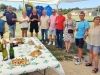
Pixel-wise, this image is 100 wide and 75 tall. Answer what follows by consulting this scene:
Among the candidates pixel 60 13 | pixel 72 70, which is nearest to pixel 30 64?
pixel 72 70

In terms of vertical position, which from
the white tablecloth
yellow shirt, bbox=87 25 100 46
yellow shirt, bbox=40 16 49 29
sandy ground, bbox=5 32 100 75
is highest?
yellow shirt, bbox=40 16 49 29

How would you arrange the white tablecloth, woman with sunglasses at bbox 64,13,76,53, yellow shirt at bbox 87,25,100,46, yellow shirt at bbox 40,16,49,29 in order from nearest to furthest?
the white tablecloth, yellow shirt at bbox 87,25,100,46, woman with sunglasses at bbox 64,13,76,53, yellow shirt at bbox 40,16,49,29

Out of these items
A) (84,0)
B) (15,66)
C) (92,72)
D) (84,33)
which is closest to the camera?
(15,66)

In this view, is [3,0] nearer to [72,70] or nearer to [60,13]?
[60,13]

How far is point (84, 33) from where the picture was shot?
120 inches

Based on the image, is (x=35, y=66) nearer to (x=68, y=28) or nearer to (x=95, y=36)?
(x=95, y=36)

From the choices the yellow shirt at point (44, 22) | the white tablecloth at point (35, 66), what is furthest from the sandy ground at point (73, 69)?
the yellow shirt at point (44, 22)

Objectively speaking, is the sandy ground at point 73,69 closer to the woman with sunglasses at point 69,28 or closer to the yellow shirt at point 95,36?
the yellow shirt at point 95,36

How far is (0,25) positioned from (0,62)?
2.53 metres

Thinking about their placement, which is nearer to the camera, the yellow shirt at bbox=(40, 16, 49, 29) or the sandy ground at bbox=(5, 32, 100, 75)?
the sandy ground at bbox=(5, 32, 100, 75)

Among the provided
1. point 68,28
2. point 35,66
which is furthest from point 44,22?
point 35,66

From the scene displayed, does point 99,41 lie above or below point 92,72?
above

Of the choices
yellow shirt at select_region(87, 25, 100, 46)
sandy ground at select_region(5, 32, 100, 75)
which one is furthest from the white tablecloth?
yellow shirt at select_region(87, 25, 100, 46)

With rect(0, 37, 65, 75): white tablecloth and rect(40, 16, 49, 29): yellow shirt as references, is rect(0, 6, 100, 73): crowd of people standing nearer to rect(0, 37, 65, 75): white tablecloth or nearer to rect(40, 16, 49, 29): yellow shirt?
rect(40, 16, 49, 29): yellow shirt
